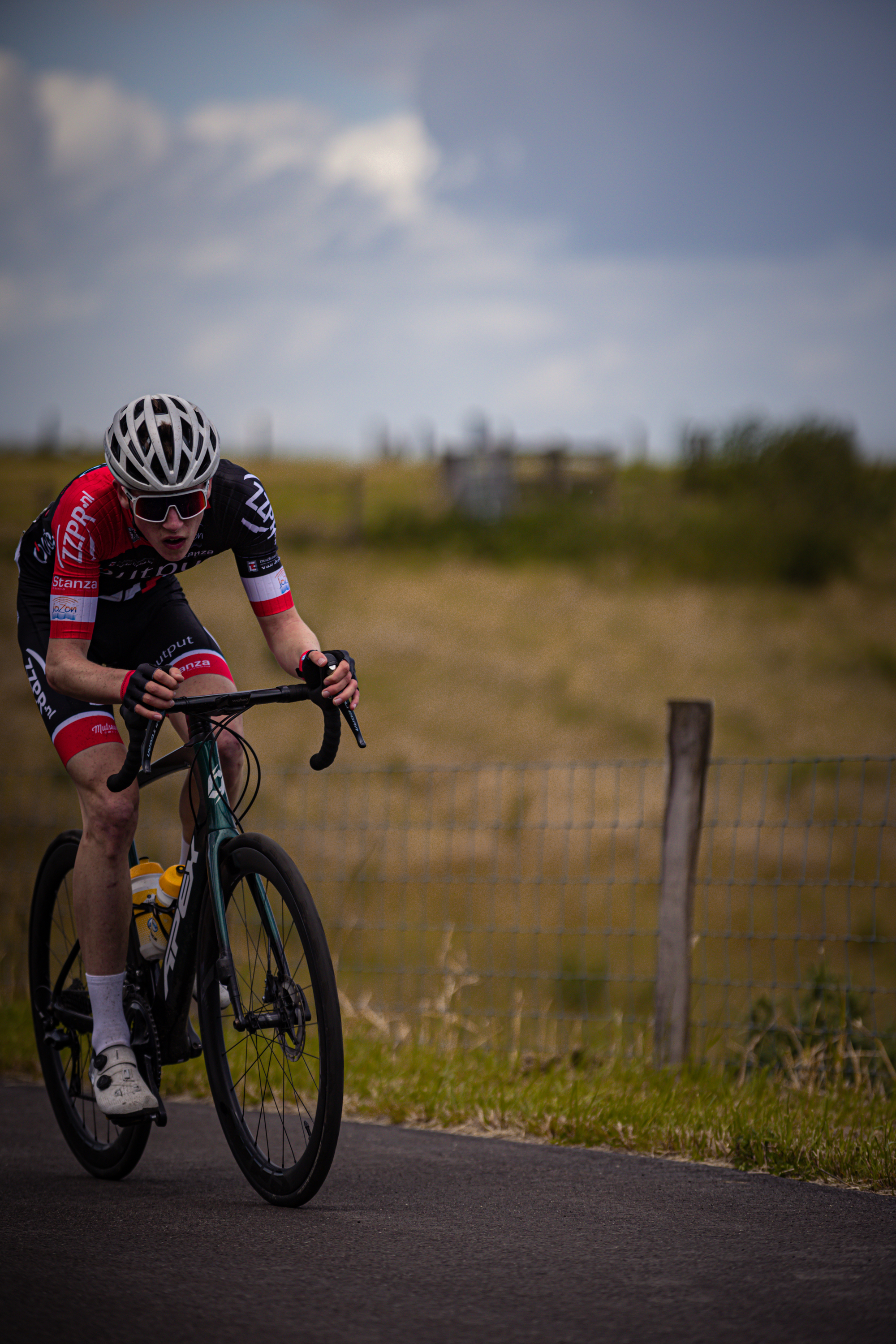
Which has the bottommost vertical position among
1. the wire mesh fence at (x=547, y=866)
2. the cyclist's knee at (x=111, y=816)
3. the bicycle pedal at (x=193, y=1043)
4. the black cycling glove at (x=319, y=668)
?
the wire mesh fence at (x=547, y=866)

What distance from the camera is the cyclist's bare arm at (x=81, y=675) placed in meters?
3.54

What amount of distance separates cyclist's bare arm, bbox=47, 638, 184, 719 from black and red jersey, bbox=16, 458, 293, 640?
4 centimetres

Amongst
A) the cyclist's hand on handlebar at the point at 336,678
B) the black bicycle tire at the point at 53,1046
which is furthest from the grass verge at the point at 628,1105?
the cyclist's hand on handlebar at the point at 336,678

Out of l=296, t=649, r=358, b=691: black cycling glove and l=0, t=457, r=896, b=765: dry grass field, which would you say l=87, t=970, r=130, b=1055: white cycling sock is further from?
l=0, t=457, r=896, b=765: dry grass field

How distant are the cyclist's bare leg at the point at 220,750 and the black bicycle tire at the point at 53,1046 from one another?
1.76 ft

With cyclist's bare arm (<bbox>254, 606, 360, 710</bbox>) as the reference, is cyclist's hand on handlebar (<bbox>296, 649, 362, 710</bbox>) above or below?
below

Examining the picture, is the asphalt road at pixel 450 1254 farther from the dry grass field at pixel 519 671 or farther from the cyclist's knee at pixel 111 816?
the dry grass field at pixel 519 671

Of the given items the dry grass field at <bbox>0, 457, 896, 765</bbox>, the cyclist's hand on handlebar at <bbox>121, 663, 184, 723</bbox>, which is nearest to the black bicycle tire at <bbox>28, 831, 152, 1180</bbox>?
the cyclist's hand on handlebar at <bbox>121, 663, 184, 723</bbox>

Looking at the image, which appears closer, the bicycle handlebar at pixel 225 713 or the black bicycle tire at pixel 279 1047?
the black bicycle tire at pixel 279 1047

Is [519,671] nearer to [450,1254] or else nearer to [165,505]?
[165,505]

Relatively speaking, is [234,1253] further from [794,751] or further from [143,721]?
[794,751]

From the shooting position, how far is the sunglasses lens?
11.8 ft

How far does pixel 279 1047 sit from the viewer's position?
3.55 metres

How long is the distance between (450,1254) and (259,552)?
2.03 m
